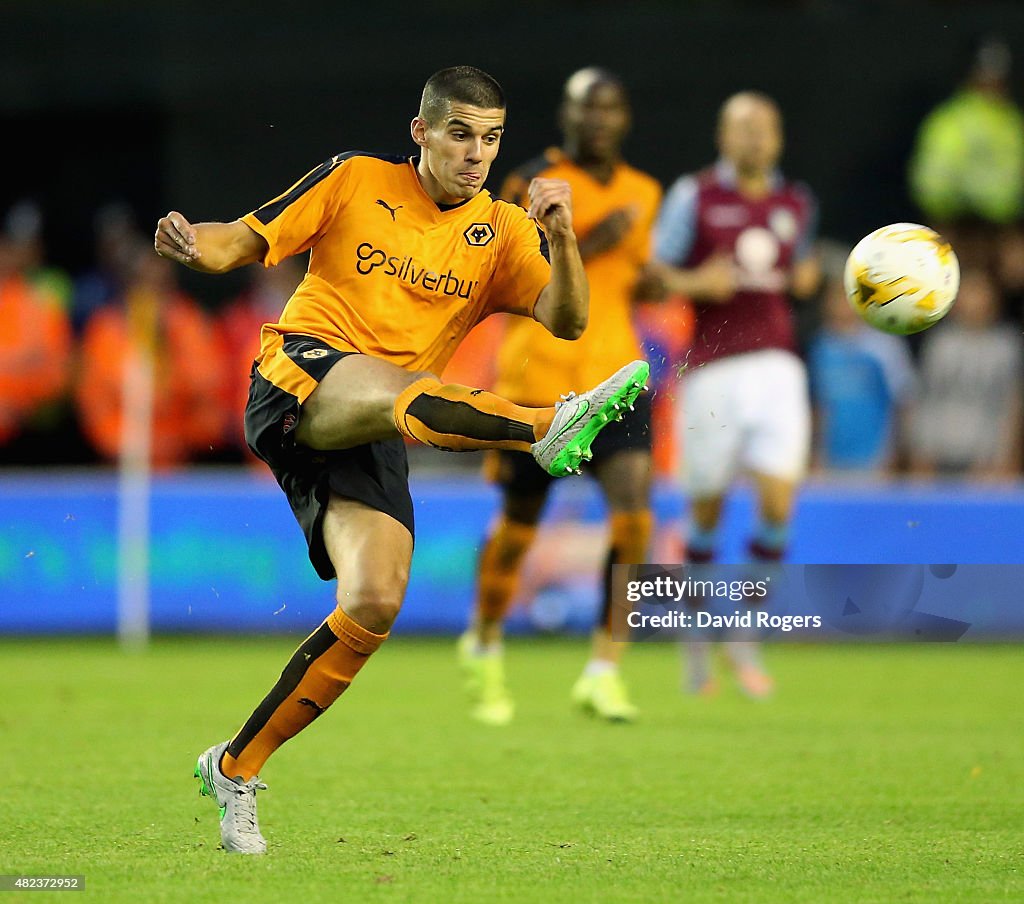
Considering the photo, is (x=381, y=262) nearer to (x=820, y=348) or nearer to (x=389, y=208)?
(x=389, y=208)

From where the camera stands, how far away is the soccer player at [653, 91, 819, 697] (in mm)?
8867

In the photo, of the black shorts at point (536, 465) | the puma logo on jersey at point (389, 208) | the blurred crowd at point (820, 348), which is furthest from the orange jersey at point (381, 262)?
the blurred crowd at point (820, 348)

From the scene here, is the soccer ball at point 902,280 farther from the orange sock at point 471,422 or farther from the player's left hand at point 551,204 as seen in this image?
the orange sock at point 471,422

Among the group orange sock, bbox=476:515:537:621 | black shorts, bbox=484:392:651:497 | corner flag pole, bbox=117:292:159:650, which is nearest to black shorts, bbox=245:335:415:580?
black shorts, bbox=484:392:651:497

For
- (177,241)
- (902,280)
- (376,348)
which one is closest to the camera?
(177,241)

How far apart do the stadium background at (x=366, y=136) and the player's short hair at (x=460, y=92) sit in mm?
6057

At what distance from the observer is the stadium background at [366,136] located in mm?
11336

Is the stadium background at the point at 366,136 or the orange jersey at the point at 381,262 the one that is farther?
the stadium background at the point at 366,136

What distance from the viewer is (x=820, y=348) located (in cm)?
1165

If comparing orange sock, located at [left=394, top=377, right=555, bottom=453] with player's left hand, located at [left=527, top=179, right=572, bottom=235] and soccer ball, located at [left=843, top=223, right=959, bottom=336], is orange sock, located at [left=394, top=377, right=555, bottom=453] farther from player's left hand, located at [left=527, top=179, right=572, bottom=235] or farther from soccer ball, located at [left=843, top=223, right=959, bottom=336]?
soccer ball, located at [left=843, top=223, right=959, bottom=336]

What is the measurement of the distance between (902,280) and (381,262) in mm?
1735

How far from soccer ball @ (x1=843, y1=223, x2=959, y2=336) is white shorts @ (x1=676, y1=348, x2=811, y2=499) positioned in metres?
2.83

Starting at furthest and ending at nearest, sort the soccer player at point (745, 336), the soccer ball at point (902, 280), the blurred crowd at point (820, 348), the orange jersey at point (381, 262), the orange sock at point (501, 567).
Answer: the blurred crowd at point (820, 348), the soccer player at point (745, 336), the orange sock at point (501, 567), the soccer ball at point (902, 280), the orange jersey at point (381, 262)

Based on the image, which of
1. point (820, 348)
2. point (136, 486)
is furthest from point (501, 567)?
point (820, 348)
